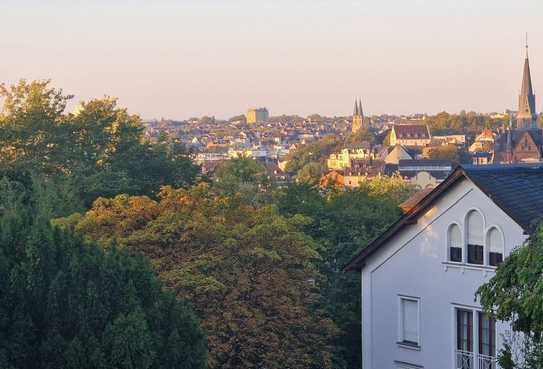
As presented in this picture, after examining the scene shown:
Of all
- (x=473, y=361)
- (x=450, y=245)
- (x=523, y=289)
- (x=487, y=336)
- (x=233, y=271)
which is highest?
(x=523, y=289)

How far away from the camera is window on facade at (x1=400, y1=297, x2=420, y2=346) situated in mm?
24562

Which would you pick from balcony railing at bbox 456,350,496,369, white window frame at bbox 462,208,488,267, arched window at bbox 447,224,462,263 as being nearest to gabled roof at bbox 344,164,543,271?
white window frame at bbox 462,208,488,267

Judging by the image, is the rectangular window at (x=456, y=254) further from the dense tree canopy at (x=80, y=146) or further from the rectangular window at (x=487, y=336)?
the dense tree canopy at (x=80, y=146)

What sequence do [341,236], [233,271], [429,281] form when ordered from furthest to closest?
[341,236] < [233,271] < [429,281]

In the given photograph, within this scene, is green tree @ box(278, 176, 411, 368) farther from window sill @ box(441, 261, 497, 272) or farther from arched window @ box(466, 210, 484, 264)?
arched window @ box(466, 210, 484, 264)

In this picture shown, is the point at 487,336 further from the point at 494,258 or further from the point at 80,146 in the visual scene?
the point at 80,146

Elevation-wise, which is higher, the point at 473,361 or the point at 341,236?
the point at 341,236

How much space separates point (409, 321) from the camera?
24797mm

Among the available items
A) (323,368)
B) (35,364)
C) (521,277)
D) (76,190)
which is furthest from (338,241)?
(521,277)

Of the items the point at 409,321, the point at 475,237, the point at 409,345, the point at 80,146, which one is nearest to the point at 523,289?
the point at 475,237

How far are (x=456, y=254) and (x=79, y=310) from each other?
31.0ft

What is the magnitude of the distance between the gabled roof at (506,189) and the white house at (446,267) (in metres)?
0.02

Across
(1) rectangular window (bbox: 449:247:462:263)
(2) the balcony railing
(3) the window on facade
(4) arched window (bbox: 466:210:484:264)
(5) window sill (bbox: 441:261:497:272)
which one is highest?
(4) arched window (bbox: 466:210:484:264)

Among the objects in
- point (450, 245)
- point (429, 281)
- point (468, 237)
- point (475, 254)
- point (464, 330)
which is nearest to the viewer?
point (475, 254)
